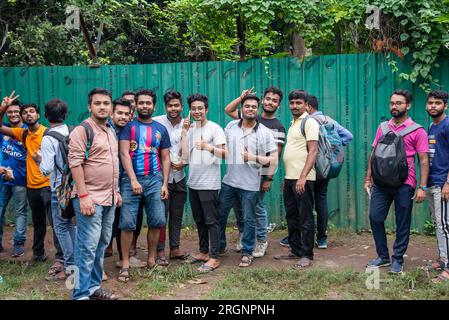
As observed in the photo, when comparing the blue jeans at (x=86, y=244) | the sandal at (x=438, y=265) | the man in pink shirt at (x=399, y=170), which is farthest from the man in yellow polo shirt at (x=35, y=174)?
the sandal at (x=438, y=265)

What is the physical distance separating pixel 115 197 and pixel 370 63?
13.4 ft

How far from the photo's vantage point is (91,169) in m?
4.54

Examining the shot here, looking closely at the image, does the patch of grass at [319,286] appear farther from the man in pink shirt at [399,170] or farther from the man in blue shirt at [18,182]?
the man in blue shirt at [18,182]

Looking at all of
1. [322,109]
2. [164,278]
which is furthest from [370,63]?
[164,278]

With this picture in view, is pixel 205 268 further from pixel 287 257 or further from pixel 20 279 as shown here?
pixel 20 279

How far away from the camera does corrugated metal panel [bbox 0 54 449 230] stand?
6.99 metres

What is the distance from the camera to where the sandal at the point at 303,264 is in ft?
18.6

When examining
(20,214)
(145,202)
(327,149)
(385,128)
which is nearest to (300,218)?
(327,149)

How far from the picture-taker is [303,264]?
5.69m

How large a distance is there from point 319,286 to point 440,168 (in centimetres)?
174

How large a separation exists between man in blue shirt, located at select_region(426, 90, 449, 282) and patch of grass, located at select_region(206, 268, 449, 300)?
37cm

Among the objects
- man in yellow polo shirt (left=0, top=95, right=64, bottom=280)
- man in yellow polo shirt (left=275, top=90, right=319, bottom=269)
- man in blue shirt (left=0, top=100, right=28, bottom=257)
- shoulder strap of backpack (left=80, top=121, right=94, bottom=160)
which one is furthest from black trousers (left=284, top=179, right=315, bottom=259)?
man in blue shirt (left=0, top=100, right=28, bottom=257)

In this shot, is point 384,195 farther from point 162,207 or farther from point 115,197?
point 115,197

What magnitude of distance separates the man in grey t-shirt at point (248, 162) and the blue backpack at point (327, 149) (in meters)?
0.47
